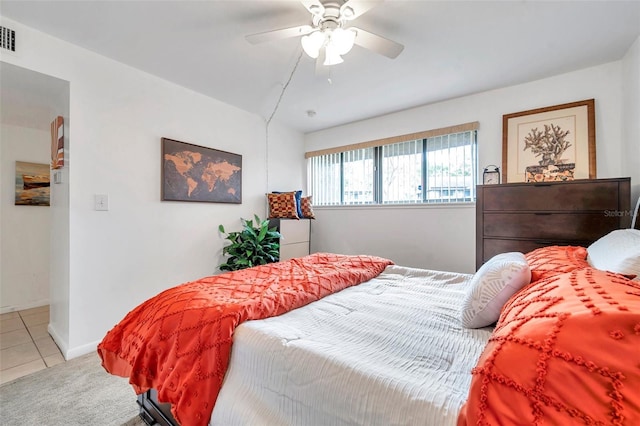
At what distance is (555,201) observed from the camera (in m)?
2.00

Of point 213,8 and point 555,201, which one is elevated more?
point 213,8

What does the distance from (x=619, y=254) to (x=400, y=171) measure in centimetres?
262

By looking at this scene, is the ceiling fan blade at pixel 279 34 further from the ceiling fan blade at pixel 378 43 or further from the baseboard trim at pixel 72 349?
the baseboard trim at pixel 72 349

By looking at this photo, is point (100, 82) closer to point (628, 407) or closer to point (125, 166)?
point (125, 166)

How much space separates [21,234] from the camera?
10.6ft

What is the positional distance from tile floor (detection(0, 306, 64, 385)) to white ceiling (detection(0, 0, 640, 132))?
241 cm

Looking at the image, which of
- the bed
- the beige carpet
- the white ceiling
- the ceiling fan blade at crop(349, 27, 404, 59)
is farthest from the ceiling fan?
the beige carpet

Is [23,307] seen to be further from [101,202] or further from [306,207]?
[306,207]

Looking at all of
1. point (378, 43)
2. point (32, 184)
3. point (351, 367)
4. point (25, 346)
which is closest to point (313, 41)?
point (378, 43)

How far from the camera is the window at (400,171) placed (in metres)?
3.08

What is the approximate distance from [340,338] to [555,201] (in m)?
2.01

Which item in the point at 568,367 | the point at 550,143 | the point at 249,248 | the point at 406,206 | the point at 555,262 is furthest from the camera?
the point at 406,206

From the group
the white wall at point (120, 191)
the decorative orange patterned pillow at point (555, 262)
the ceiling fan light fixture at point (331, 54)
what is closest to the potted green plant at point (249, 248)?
the white wall at point (120, 191)

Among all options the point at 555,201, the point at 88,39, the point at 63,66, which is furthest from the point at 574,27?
the point at 63,66
